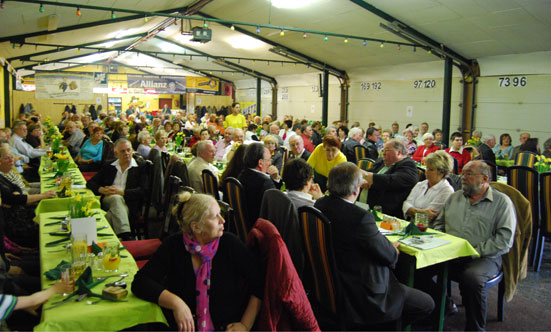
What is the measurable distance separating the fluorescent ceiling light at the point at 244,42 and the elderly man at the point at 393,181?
10.7 m

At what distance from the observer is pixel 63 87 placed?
17.4 m

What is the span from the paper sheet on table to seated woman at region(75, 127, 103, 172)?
569cm

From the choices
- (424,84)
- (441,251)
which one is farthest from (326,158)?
(424,84)

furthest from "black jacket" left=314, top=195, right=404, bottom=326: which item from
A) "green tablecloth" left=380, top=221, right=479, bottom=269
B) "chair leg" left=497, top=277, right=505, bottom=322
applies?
"chair leg" left=497, top=277, right=505, bottom=322

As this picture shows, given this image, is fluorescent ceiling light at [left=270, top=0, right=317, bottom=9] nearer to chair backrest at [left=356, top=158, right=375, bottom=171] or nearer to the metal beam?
the metal beam

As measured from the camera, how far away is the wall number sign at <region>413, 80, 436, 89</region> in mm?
12125

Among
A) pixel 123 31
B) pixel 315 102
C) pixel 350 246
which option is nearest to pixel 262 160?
pixel 350 246

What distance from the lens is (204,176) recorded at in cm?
438

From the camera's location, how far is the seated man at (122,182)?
4.51 metres

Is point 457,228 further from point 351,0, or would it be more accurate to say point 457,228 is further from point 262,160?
point 351,0

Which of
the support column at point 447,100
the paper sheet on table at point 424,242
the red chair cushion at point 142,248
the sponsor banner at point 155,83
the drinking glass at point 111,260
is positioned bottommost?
the red chair cushion at point 142,248

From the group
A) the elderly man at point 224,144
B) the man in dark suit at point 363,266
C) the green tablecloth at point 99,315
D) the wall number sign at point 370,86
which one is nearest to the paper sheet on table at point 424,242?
the man in dark suit at point 363,266

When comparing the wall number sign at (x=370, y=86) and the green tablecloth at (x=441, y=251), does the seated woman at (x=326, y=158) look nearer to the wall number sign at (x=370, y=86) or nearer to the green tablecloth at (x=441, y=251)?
the green tablecloth at (x=441, y=251)

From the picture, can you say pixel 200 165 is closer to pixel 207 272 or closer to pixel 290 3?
pixel 207 272
